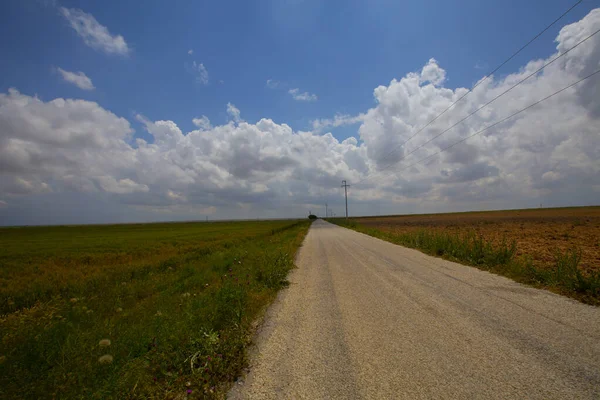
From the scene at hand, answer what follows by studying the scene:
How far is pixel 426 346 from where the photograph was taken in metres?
3.85

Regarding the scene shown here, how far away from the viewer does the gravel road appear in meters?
2.90

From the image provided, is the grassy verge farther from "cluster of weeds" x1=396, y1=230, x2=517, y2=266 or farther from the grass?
the grass

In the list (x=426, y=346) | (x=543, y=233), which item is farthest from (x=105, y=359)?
(x=543, y=233)

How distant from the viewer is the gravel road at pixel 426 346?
9.52ft

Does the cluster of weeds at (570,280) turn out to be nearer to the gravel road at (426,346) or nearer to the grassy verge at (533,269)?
the grassy verge at (533,269)

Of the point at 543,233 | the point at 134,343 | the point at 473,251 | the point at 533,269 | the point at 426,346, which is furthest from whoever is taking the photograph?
the point at 543,233

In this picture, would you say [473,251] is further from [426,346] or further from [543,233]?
[543,233]

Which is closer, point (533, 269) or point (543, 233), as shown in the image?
point (533, 269)

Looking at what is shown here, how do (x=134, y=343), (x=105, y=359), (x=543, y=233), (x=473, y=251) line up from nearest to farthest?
(x=105, y=359)
(x=134, y=343)
(x=473, y=251)
(x=543, y=233)

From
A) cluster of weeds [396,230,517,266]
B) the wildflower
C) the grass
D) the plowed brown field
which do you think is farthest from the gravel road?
the plowed brown field

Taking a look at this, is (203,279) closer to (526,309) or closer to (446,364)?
(446,364)

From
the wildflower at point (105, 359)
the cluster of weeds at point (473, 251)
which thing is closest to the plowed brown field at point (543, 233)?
the cluster of weeds at point (473, 251)

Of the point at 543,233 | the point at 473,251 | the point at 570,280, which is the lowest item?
Result: the point at 543,233

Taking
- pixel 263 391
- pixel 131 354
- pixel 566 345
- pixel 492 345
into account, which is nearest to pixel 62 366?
pixel 131 354
